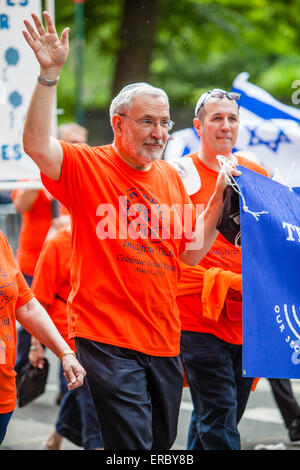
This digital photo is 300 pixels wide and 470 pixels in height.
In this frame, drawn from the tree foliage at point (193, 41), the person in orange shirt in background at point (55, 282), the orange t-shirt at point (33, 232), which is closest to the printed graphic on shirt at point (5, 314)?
the person in orange shirt in background at point (55, 282)

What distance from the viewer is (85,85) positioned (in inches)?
1120

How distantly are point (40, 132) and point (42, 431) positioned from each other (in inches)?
149

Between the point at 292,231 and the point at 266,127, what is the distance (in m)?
2.38

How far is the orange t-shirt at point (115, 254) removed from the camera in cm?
374

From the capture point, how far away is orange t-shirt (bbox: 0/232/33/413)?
3.53 meters

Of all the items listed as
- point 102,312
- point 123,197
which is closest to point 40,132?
point 123,197

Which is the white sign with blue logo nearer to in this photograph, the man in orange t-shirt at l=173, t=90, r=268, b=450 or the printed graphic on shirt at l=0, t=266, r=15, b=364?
the man in orange t-shirt at l=173, t=90, r=268, b=450

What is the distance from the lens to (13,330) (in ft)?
11.9

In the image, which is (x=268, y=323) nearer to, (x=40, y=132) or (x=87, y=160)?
(x=87, y=160)

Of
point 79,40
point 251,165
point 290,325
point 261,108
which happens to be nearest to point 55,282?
point 251,165

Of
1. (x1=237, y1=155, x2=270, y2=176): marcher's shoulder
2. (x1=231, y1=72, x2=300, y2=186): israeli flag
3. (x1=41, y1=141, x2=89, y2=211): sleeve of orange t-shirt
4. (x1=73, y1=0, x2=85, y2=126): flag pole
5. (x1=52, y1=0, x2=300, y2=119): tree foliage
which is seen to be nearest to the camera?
(x1=41, y1=141, x2=89, y2=211): sleeve of orange t-shirt

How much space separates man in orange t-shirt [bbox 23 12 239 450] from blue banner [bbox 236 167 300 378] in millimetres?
364

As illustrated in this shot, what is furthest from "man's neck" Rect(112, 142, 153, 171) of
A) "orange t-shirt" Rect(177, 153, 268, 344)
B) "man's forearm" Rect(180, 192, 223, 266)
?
"orange t-shirt" Rect(177, 153, 268, 344)

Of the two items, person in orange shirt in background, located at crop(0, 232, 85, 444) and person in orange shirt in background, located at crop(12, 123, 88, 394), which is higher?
person in orange shirt in background, located at crop(0, 232, 85, 444)
